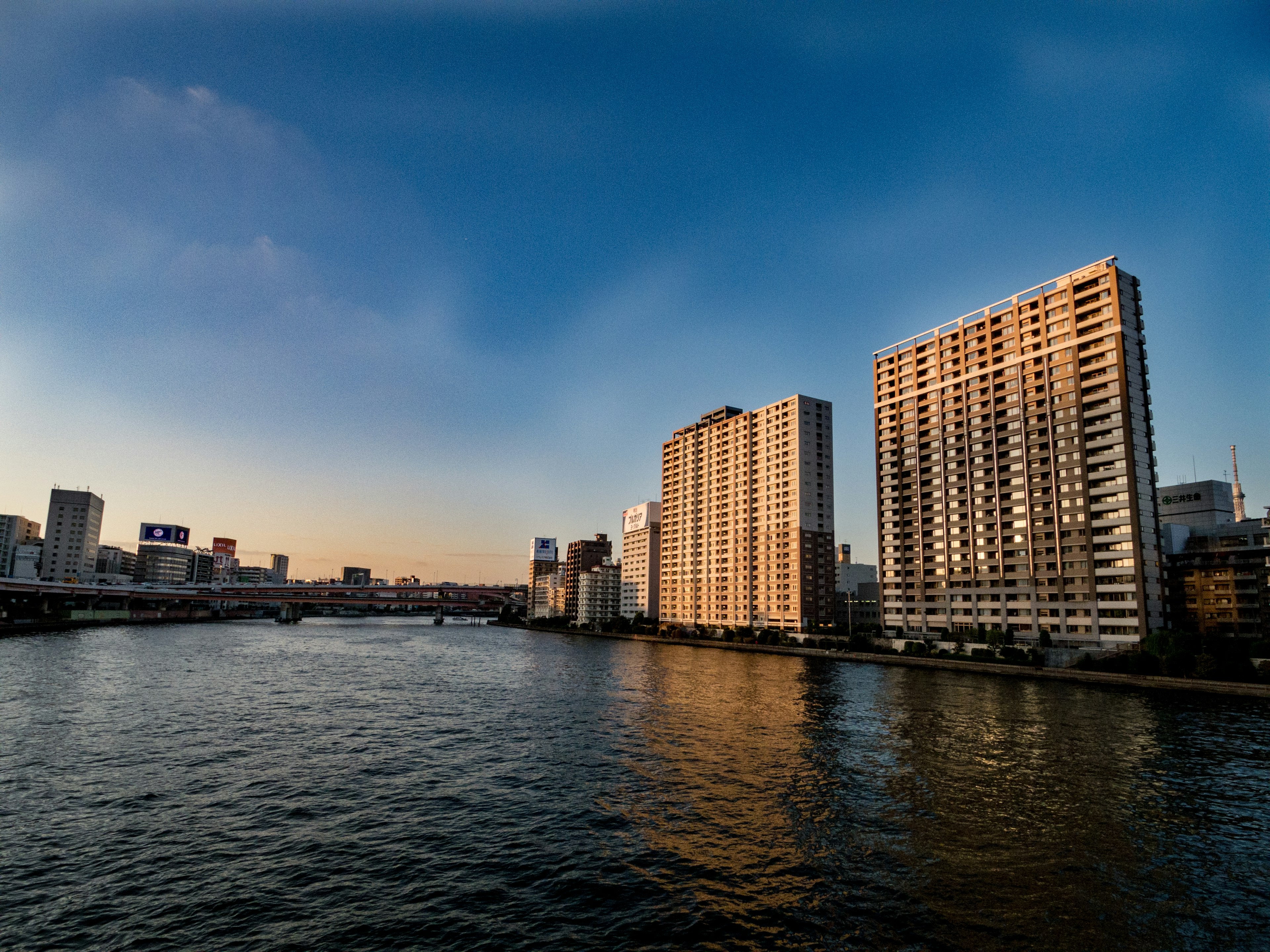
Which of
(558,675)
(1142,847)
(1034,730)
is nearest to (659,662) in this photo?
(558,675)

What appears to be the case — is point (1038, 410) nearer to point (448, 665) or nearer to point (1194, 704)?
point (1194, 704)

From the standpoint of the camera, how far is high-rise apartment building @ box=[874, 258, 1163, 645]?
99.1m

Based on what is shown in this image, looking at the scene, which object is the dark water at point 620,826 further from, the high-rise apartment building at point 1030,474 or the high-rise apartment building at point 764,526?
the high-rise apartment building at point 764,526

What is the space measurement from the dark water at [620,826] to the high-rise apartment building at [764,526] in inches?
3865

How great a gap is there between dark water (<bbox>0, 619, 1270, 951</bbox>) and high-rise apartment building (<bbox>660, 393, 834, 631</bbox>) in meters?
98.2

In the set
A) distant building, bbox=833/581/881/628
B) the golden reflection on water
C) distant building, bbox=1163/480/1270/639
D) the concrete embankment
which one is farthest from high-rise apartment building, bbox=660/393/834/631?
the golden reflection on water

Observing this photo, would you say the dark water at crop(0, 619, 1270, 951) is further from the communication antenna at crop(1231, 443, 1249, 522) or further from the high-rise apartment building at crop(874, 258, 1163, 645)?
the communication antenna at crop(1231, 443, 1249, 522)

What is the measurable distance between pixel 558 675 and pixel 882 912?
2715 inches

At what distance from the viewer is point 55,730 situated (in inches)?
1690

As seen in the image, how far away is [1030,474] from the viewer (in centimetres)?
11144

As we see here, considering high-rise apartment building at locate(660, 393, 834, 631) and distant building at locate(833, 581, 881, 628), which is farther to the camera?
distant building at locate(833, 581, 881, 628)

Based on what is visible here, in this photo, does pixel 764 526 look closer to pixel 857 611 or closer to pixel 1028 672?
pixel 857 611

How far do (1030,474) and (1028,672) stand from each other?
126 feet

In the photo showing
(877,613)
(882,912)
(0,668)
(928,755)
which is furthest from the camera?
(877,613)
